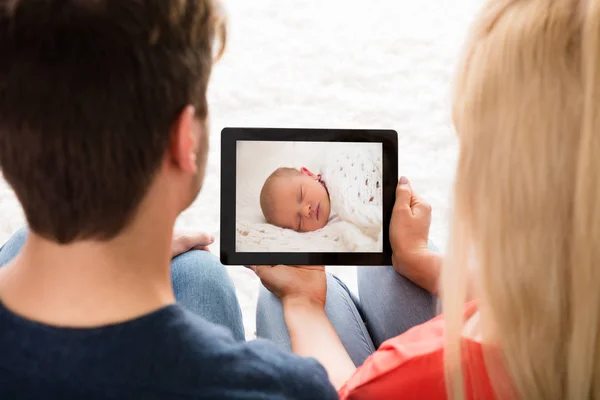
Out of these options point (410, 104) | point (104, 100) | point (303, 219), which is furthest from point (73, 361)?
point (410, 104)

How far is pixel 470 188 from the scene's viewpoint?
1.89 feet

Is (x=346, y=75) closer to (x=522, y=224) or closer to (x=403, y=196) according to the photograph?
(x=403, y=196)

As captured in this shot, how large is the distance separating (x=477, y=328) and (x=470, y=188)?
15 centimetres

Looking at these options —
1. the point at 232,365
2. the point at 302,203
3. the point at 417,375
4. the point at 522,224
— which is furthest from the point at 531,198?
the point at 302,203

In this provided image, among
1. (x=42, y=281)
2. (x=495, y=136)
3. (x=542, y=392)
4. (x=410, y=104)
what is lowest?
(x=542, y=392)

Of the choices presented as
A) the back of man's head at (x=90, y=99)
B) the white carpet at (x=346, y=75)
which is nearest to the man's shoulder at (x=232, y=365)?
the back of man's head at (x=90, y=99)

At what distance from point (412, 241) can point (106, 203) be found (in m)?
0.52

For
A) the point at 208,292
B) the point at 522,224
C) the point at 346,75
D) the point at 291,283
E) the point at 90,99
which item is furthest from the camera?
the point at 346,75

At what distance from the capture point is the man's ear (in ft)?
1.60

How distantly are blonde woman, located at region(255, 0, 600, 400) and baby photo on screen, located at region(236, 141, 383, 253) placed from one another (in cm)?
28

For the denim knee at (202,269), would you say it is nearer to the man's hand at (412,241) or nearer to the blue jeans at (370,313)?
the blue jeans at (370,313)

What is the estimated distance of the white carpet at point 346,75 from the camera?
4.14ft

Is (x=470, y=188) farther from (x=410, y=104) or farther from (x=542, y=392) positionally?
(x=410, y=104)

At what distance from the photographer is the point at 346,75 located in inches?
51.1
